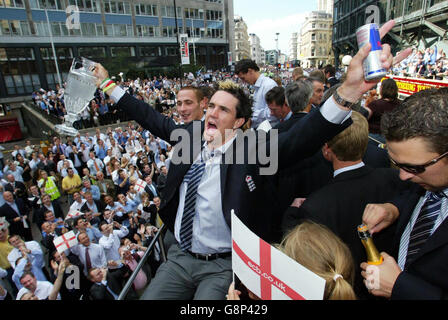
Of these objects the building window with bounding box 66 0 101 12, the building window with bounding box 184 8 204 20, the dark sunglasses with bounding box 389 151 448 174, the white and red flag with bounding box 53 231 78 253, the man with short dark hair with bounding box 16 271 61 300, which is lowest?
the man with short dark hair with bounding box 16 271 61 300

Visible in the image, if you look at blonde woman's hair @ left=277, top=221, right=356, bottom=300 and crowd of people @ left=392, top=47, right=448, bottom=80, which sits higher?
crowd of people @ left=392, top=47, right=448, bottom=80

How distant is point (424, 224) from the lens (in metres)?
1.46

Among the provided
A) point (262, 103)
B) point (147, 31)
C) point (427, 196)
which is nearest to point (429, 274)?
point (427, 196)

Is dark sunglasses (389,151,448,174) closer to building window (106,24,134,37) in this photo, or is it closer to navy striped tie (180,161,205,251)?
navy striped tie (180,161,205,251)

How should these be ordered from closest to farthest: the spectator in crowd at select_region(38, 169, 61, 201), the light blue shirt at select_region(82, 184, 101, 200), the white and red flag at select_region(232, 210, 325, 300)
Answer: the white and red flag at select_region(232, 210, 325, 300) < the light blue shirt at select_region(82, 184, 101, 200) < the spectator in crowd at select_region(38, 169, 61, 201)

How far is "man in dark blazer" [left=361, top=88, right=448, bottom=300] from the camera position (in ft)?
4.00

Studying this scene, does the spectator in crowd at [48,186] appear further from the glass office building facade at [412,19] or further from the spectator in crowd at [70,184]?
the glass office building facade at [412,19]

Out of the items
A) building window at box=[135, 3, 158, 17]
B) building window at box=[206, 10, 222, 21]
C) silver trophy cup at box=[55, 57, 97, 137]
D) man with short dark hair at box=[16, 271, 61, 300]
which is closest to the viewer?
silver trophy cup at box=[55, 57, 97, 137]

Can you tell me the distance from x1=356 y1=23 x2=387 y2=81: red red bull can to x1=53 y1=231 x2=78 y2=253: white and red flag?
553 centimetres

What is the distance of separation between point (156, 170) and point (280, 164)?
921cm

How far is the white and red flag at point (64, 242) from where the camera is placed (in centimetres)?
496

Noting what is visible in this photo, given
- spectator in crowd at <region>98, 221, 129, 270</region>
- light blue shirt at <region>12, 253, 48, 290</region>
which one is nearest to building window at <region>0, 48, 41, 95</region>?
light blue shirt at <region>12, 253, 48, 290</region>

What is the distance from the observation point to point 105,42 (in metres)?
37.7
